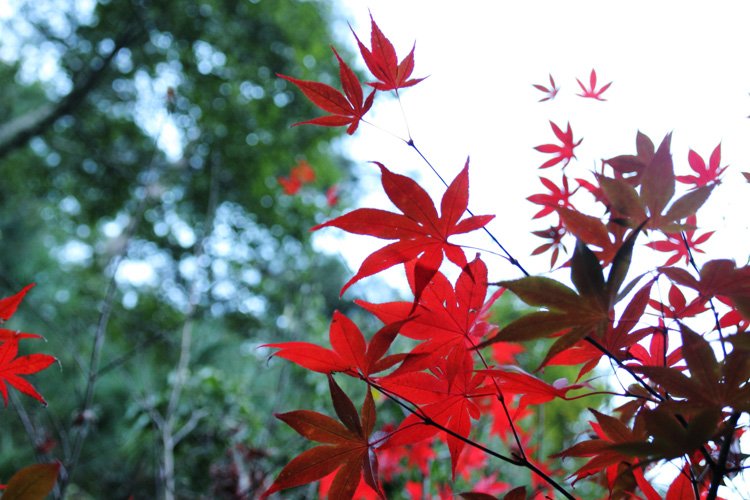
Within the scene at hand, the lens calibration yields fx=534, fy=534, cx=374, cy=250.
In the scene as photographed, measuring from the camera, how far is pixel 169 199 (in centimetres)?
523

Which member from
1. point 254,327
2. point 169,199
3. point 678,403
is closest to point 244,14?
point 169,199

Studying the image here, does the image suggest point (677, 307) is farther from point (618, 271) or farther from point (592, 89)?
point (592, 89)

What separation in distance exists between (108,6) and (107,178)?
1468 millimetres

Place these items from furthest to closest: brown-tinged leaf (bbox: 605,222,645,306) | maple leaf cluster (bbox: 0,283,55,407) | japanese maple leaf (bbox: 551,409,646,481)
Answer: maple leaf cluster (bbox: 0,283,55,407) → japanese maple leaf (bbox: 551,409,646,481) → brown-tinged leaf (bbox: 605,222,645,306)

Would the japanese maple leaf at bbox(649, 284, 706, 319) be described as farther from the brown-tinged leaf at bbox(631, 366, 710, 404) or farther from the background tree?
the background tree

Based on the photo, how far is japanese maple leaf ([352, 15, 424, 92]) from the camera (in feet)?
1.54

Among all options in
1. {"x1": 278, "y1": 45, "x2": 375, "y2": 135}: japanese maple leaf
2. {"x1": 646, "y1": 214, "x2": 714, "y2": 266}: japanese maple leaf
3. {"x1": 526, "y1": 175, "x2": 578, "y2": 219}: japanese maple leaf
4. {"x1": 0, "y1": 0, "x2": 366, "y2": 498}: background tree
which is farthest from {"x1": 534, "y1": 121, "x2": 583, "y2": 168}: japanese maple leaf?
{"x1": 0, "y1": 0, "x2": 366, "y2": 498}: background tree

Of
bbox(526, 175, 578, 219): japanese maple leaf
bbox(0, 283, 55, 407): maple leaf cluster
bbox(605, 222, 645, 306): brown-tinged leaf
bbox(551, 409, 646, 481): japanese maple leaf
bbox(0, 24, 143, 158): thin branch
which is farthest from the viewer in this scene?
bbox(0, 24, 143, 158): thin branch

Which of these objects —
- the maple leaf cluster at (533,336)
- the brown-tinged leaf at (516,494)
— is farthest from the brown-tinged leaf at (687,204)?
the brown-tinged leaf at (516,494)

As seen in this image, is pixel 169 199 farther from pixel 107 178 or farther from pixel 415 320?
pixel 415 320

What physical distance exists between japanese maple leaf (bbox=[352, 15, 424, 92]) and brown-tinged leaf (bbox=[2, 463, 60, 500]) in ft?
1.22

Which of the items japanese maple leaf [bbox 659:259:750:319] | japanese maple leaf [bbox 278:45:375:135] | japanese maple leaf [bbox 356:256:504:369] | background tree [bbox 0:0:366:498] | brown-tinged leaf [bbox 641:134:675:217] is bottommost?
japanese maple leaf [bbox 659:259:750:319]

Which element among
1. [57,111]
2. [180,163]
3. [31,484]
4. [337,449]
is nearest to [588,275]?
[337,449]

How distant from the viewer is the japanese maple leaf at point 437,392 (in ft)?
1.34
